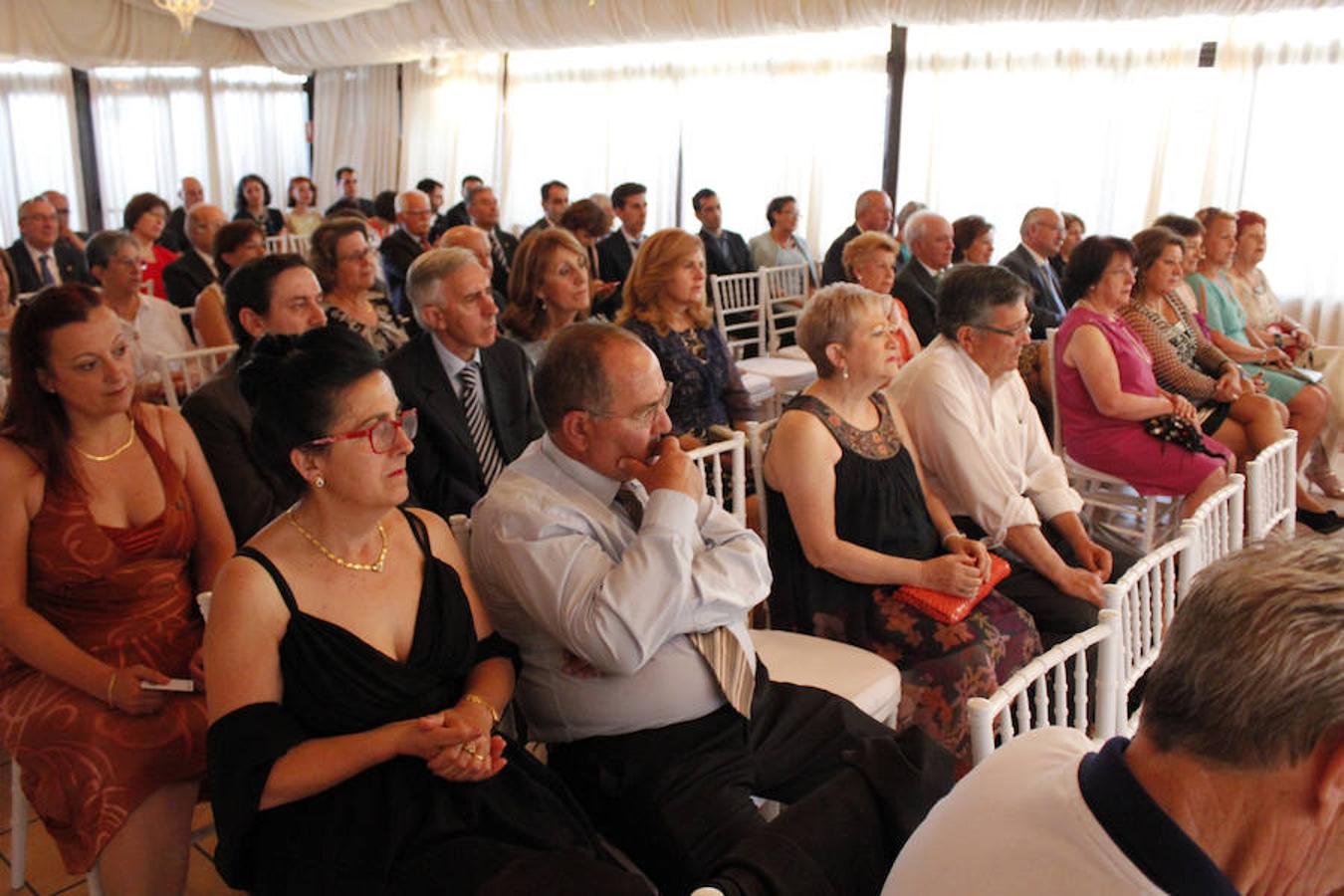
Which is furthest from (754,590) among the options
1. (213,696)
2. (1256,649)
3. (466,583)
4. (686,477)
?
(1256,649)

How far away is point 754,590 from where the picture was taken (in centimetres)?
191

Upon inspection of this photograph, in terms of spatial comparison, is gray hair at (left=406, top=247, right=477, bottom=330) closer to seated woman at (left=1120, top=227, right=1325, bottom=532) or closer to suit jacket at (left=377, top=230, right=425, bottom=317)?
seated woman at (left=1120, top=227, right=1325, bottom=532)

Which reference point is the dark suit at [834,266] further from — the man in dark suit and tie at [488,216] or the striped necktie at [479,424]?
the striped necktie at [479,424]

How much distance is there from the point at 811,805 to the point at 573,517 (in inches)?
29.0

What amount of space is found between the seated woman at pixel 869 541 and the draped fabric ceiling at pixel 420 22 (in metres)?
5.07

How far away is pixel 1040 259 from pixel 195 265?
4.47m

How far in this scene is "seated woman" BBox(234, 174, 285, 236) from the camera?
9.38 meters

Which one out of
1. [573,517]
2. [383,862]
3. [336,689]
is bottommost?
[383,862]

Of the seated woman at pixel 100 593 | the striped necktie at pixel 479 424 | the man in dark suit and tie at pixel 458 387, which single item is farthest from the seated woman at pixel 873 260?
the seated woman at pixel 100 593

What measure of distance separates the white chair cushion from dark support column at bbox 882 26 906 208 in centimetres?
659

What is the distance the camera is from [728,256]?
748 cm

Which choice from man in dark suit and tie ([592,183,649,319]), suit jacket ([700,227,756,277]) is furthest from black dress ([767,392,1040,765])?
suit jacket ([700,227,756,277])

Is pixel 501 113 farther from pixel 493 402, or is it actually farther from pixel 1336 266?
pixel 493 402

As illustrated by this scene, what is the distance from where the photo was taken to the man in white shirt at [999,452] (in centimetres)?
273
